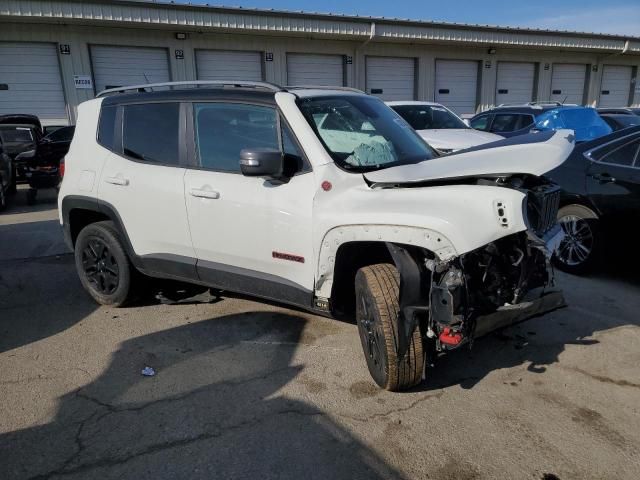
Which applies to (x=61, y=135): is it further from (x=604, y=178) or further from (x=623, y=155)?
(x=623, y=155)

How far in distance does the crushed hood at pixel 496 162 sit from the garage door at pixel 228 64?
1517 centimetres

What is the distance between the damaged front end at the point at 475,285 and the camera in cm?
270

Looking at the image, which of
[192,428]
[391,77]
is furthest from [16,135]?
[391,77]

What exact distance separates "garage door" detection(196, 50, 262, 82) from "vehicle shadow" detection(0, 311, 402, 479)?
588 inches

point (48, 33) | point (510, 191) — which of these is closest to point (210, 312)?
point (510, 191)

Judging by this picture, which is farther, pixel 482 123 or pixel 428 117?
pixel 482 123

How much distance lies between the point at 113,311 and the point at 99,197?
1.08 m

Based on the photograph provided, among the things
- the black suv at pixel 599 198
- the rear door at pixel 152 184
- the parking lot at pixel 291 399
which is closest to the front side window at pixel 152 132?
the rear door at pixel 152 184

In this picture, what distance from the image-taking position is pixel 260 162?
10.2 feet

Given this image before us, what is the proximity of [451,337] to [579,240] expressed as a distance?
3238 mm

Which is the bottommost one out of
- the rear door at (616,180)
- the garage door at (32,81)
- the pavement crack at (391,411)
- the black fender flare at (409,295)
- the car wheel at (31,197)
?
the pavement crack at (391,411)

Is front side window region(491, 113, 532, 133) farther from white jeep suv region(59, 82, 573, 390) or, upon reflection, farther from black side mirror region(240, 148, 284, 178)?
black side mirror region(240, 148, 284, 178)

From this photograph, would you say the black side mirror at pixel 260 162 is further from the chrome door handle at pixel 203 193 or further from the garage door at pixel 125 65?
the garage door at pixel 125 65

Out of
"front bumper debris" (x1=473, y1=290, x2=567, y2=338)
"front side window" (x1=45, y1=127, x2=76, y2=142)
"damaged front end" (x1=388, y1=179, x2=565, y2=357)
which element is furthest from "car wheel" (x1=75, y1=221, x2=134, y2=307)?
"front side window" (x1=45, y1=127, x2=76, y2=142)
